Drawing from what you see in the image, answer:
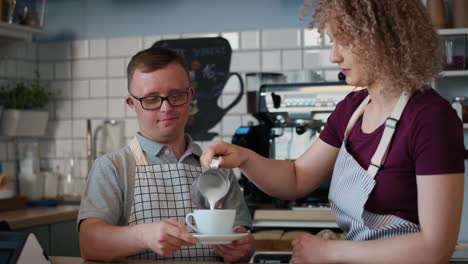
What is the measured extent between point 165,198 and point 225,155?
252 millimetres

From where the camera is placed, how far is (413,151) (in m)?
1.57

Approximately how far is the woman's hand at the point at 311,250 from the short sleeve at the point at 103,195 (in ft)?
1.73

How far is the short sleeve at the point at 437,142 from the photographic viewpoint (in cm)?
150

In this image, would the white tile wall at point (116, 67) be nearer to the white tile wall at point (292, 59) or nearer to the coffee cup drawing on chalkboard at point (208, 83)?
the coffee cup drawing on chalkboard at point (208, 83)

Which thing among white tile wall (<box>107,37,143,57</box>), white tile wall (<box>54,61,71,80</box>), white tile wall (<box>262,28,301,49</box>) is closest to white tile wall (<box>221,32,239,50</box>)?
white tile wall (<box>262,28,301,49</box>)

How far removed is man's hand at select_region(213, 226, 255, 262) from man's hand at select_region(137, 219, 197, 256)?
0.27 m

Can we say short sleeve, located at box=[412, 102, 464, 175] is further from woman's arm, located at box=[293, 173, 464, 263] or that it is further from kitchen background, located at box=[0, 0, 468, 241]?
kitchen background, located at box=[0, 0, 468, 241]

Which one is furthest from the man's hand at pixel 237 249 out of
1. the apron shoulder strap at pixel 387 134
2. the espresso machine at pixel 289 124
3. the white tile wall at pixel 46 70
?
the white tile wall at pixel 46 70

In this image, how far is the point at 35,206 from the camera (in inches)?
160

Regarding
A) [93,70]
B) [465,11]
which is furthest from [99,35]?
[465,11]

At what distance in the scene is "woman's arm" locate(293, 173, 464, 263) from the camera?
1485mm

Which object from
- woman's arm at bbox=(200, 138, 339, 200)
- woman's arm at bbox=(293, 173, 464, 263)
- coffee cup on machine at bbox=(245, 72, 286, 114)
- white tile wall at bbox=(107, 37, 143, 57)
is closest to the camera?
woman's arm at bbox=(293, 173, 464, 263)

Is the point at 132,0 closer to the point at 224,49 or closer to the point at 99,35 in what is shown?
the point at 99,35

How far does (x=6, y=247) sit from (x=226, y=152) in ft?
1.95
